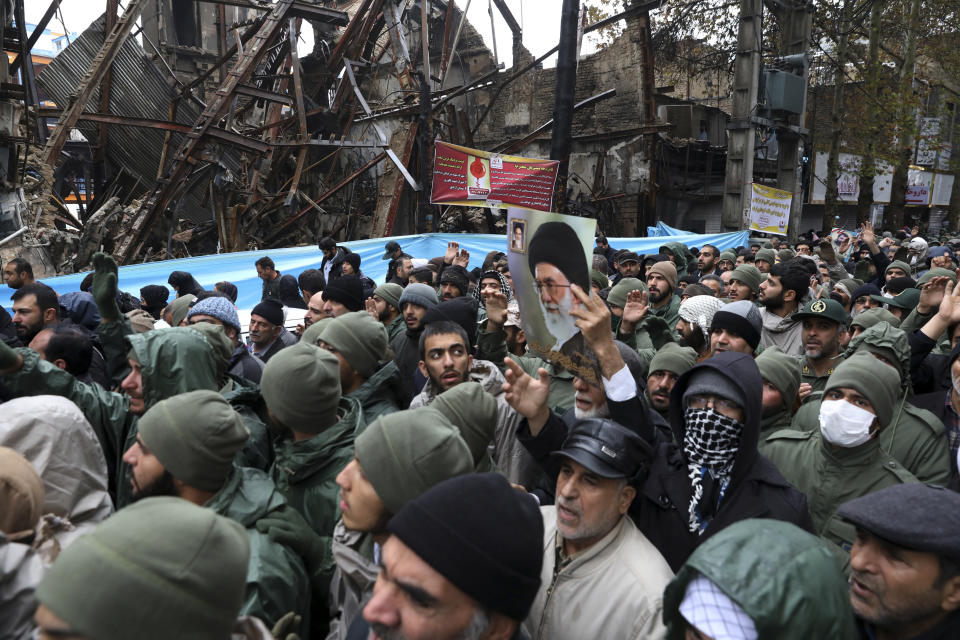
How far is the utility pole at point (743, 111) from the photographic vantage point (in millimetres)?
14095

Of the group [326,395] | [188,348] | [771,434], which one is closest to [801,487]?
[771,434]

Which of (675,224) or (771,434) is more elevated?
(771,434)

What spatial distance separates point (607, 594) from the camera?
1.86m

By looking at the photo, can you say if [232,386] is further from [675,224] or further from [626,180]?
[675,224]

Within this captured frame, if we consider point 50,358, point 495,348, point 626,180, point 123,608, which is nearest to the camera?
point 123,608

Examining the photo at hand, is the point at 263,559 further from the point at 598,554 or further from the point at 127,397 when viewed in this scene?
the point at 127,397

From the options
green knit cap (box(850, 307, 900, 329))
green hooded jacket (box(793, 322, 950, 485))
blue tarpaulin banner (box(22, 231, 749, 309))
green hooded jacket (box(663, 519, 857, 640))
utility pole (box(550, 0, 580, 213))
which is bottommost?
blue tarpaulin banner (box(22, 231, 749, 309))

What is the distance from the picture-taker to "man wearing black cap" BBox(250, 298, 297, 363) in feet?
15.5

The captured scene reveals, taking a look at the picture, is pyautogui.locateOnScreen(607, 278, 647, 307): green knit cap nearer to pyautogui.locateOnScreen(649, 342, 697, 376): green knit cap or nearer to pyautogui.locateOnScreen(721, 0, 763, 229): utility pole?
pyautogui.locateOnScreen(649, 342, 697, 376): green knit cap

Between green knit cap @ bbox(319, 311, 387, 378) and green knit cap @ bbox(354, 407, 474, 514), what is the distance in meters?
1.47

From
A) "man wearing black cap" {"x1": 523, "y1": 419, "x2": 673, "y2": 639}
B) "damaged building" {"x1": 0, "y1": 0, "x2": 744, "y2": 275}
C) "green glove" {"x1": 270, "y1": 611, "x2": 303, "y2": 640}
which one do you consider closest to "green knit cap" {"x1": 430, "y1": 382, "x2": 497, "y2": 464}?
"man wearing black cap" {"x1": 523, "y1": 419, "x2": 673, "y2": 639}

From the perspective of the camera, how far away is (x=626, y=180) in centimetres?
1927

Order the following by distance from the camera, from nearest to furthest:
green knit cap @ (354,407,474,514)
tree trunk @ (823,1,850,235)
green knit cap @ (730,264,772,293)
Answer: green knit cap @ (354,407,474,514) < green knit cap @ (730,264,772,293) < tree trunk @ (823,1,850,235)

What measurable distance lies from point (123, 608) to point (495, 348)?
310cm
